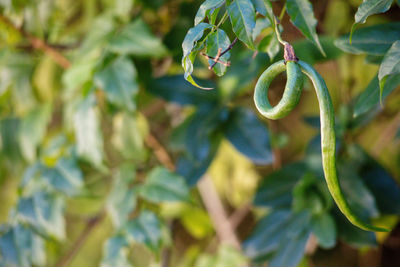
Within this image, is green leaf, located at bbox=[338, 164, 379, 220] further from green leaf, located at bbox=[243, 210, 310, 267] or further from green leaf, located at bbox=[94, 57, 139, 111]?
green leaf, located at bbox=[94, 57, 139, 111]

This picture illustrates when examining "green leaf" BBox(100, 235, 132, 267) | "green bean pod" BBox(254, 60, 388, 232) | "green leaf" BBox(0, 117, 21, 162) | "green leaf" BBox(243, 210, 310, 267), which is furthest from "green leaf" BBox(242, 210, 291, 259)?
"green leaf" BBox(0, 117, 21, 162)

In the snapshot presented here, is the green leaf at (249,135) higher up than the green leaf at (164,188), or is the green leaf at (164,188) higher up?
the green leaf at (249,135)

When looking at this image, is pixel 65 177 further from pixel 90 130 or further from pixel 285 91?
pixel 285 91

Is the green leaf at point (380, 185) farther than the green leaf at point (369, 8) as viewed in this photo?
Yes

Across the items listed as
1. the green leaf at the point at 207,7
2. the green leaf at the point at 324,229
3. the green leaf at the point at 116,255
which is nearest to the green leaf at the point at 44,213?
the green leaf at the point at 116,255

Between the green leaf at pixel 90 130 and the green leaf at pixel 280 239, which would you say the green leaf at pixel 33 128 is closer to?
the green leaf at pixel 90 130

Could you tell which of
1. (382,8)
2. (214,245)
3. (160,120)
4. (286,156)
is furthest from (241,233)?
(382,8)

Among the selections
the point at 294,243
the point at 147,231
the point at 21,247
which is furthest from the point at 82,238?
the point at 294,243

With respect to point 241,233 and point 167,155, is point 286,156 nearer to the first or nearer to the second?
point 241,233
